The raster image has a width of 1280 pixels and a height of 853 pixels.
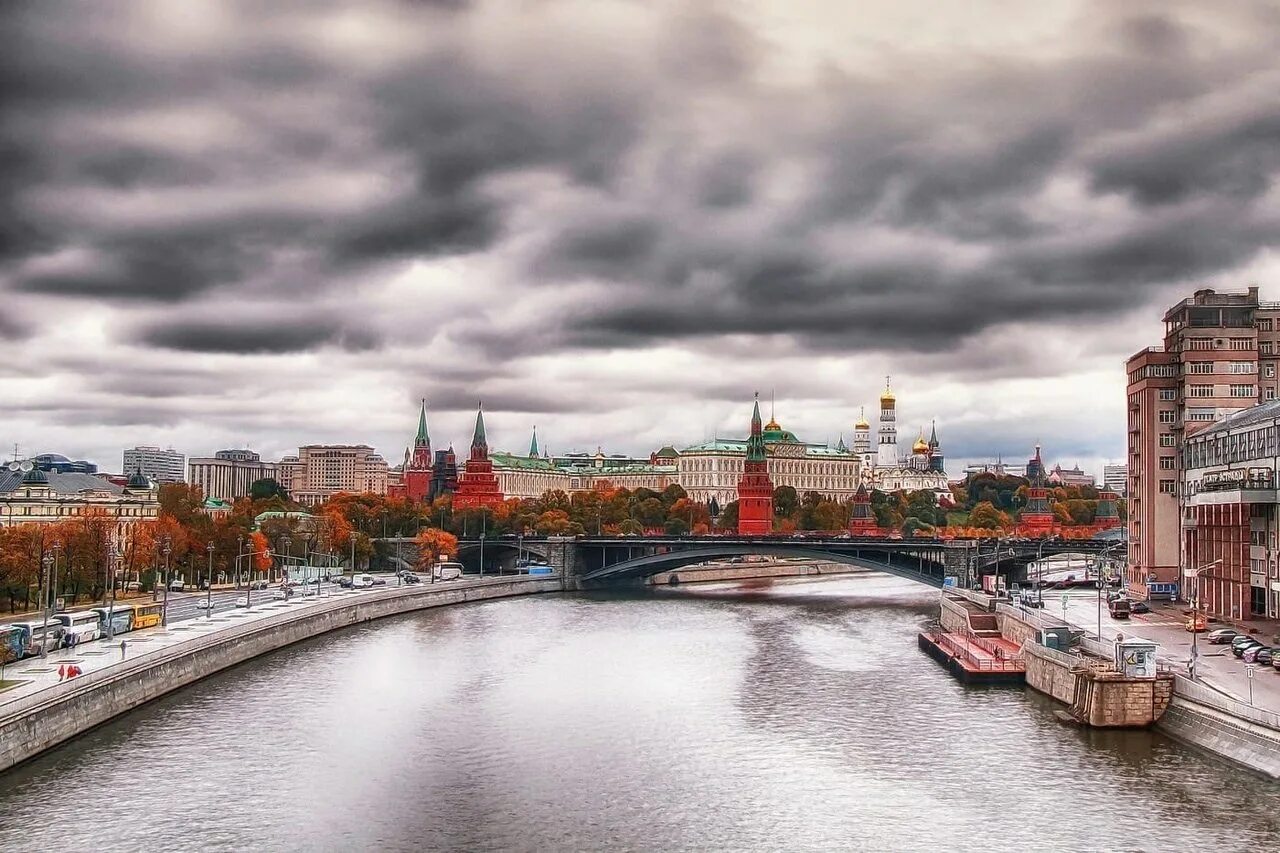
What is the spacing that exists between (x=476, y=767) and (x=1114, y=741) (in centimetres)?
2268

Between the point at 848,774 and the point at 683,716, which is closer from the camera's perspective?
the point at 848,774

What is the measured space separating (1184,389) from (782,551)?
150 feet

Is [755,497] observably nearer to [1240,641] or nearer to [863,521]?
[863,521]

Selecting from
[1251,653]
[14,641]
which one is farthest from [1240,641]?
[14,641]

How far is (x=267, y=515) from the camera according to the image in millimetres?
146125

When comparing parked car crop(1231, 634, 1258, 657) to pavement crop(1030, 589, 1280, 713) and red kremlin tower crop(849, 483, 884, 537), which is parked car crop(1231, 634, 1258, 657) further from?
red kremlin tower crop(849, 483, 884, 537)

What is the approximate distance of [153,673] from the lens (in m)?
53.7

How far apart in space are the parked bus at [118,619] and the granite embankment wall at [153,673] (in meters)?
4.66

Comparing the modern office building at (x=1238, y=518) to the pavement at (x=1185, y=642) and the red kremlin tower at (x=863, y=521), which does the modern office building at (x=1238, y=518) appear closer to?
the pavement at (x=1185, y=642)

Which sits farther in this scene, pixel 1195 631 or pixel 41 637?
pixel 41 637

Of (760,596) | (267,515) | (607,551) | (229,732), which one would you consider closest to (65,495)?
(267,515)

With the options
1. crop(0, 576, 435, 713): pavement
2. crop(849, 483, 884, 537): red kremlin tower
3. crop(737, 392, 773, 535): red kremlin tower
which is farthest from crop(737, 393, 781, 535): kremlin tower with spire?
crop(0, 576, 435, 713): pavement

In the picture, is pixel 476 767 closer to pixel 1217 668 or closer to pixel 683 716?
pixel 683 716

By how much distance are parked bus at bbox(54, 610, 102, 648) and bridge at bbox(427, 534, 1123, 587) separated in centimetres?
6325
